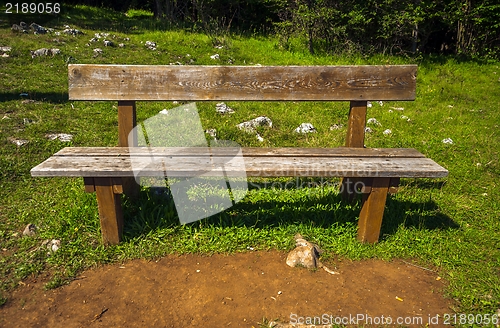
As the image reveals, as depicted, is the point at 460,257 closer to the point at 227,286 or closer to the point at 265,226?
the point at 265,226

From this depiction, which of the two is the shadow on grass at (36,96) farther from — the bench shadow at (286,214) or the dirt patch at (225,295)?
the dirt patch at (225,295)

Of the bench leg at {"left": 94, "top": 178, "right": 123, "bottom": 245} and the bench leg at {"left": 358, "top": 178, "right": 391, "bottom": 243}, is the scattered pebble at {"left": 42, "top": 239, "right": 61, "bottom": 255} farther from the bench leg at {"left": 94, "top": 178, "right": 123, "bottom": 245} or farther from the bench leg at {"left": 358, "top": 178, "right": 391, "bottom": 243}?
the bench leg at {"left": 358, "top": 178, "right": 391, "bottom": 243}

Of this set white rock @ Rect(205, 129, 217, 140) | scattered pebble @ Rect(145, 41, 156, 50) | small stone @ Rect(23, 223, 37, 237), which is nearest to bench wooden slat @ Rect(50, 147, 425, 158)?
small stone @ Rect(23, 223, 37, 237)

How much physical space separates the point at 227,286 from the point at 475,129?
4.77 meters

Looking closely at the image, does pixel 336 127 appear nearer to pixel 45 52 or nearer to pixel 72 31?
pixel 45 52

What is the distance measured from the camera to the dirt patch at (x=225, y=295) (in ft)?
8.43

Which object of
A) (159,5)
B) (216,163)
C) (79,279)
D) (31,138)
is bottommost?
(79,279)

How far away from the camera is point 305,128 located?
17.7ft

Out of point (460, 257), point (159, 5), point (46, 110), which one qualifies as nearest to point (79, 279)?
point (460, 257)

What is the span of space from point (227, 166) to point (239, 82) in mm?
816

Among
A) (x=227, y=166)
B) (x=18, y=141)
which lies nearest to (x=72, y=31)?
(x=18, y=141)

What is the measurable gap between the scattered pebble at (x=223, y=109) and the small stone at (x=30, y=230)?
10.6 ft

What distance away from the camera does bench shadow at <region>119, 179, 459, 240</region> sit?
136 inches

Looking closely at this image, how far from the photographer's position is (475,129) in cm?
584
